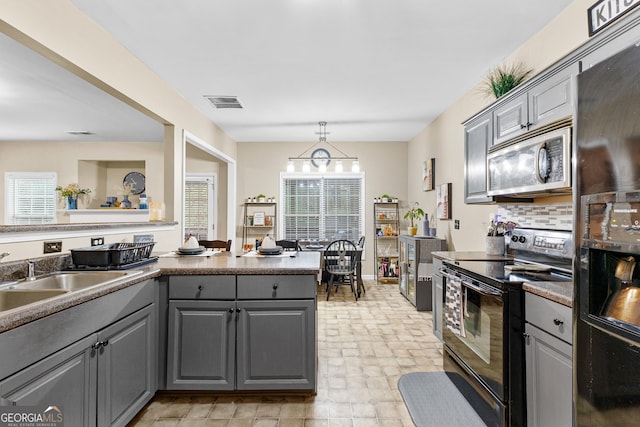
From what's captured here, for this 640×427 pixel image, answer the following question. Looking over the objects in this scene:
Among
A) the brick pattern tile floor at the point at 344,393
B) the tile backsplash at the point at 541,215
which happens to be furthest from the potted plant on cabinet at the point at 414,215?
the tile backsplash at the point at 541,215

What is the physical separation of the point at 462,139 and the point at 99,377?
4038 millimetres

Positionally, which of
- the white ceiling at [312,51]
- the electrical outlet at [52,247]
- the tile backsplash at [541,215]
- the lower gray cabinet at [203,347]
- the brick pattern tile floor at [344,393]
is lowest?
the brick pattern tile floor at [344,393]

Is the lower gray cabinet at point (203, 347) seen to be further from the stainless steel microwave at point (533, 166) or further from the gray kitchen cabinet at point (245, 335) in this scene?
the stainless steel microwave at point (533, 166)

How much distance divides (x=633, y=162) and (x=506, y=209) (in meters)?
2.11

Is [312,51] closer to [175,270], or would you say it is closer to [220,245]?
[175,270]

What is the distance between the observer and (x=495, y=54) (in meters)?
3.06

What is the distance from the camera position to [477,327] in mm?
2127

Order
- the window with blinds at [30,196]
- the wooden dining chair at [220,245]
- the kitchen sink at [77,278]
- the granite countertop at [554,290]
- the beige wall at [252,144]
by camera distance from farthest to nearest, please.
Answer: the window with blinds at [30,196]
the wooden dining chair at [220,245]
the beige wall at [252,144]
the kitchen sink at [77,278]
the granite countertop at [554,290]

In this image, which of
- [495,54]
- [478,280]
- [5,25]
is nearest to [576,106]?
[478,280]

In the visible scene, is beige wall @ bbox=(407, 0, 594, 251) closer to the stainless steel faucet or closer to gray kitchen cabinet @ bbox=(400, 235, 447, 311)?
gray kitchen cabinet @ bbox=(400, 235, 447, 311)

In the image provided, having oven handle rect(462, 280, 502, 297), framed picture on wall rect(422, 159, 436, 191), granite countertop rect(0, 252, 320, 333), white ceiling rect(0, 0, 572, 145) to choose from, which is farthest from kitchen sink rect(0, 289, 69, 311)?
framed picture on wall rect(422, 159, 436, 191)

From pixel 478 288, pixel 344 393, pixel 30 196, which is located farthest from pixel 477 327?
pixel 30 196

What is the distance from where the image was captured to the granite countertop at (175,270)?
1.30 meters

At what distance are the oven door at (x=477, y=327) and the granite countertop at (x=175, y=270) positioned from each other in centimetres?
99
